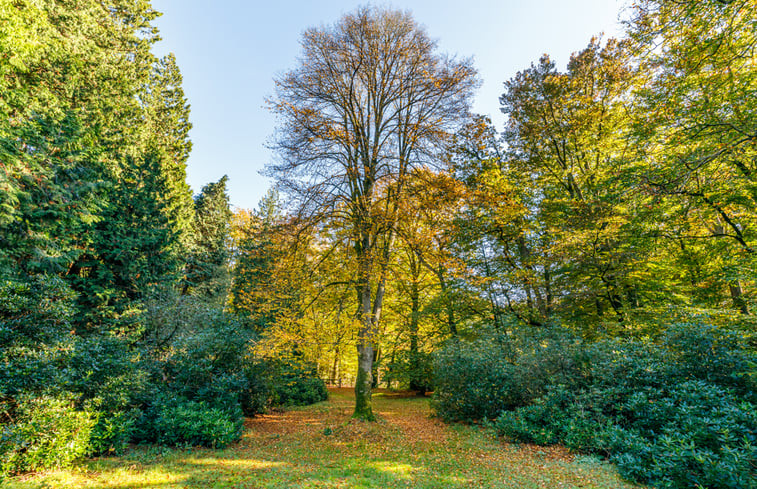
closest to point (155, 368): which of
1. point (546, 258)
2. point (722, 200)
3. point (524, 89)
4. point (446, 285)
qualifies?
point (446, 285)

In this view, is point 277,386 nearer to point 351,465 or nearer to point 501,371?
point 351,465

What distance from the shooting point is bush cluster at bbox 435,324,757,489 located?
171 inches

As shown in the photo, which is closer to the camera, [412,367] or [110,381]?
[110,381]

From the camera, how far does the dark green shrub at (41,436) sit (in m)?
4.57

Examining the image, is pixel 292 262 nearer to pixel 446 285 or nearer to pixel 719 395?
pixel 446 285

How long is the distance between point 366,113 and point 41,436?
11518 millimetres

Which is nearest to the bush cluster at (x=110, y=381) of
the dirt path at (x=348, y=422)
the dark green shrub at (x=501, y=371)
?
the dirt path at (x=348, y=422)

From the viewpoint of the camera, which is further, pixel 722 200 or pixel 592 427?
pixel 722 200

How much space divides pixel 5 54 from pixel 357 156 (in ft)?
41.3

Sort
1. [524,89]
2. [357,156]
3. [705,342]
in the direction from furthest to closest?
1. [524,89]
2. [357,156]
3. [705,342]

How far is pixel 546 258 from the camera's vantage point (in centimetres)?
1148

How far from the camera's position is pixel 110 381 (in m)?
6.38

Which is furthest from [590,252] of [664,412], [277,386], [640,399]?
[277,386]

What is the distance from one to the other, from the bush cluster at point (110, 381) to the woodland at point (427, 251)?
0.05m
